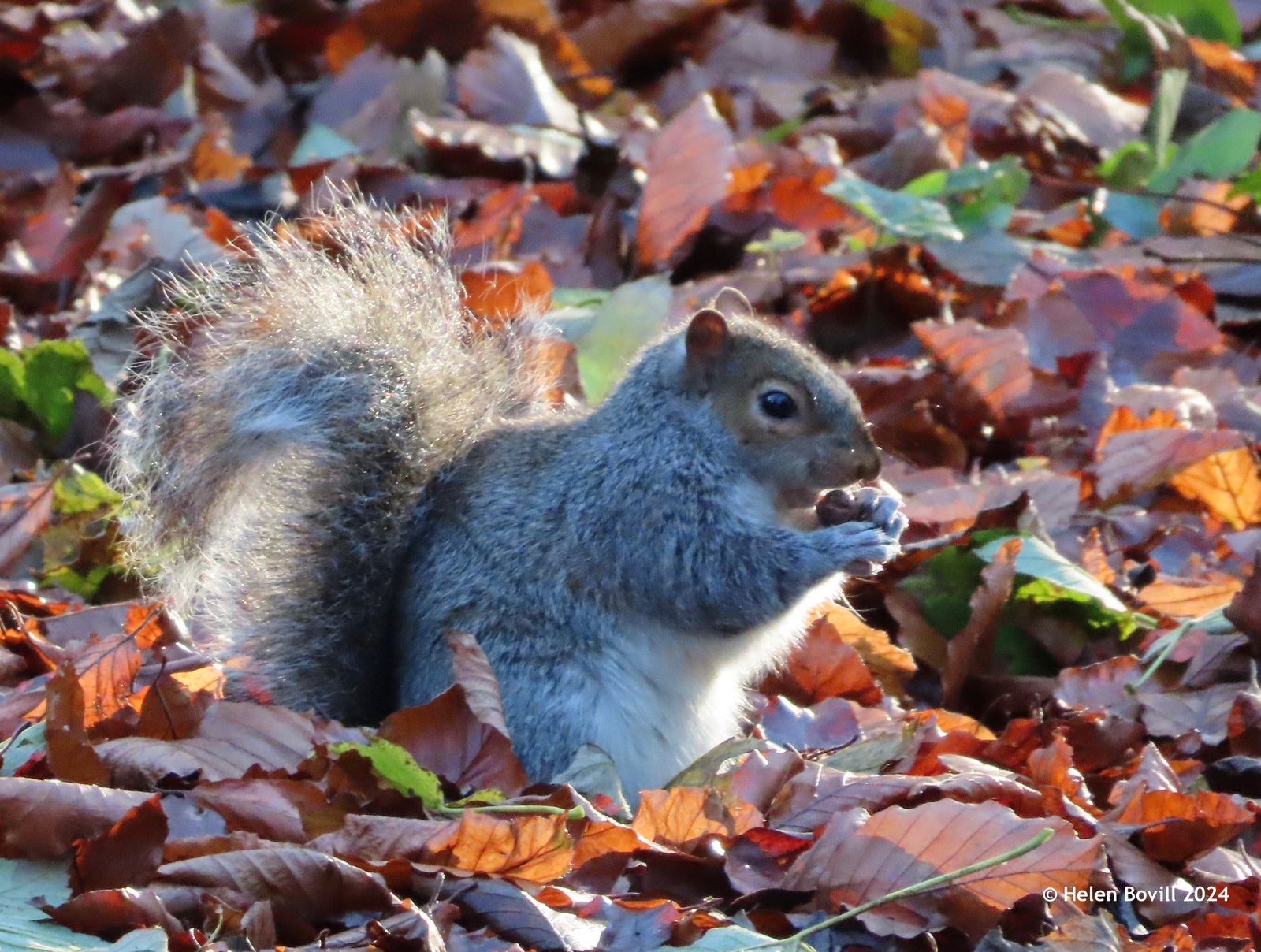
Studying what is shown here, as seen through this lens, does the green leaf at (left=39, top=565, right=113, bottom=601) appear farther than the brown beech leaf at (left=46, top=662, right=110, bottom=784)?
Yes

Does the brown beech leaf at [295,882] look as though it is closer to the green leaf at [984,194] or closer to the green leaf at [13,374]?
the green leaf at [13,374]

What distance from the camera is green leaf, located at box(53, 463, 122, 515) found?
2.71 metres

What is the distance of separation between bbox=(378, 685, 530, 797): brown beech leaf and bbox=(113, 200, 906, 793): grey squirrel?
0.18 meters

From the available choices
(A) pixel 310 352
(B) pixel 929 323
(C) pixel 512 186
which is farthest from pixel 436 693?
(C) pixel 512 186

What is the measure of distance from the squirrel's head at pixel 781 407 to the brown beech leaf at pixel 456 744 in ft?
2.15

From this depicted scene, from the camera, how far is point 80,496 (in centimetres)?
273

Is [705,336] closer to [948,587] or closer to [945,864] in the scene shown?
[948,587]

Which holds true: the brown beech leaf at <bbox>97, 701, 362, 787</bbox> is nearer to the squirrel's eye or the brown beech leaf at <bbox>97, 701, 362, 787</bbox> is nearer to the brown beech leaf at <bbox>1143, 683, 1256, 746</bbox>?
the squirrel's eye

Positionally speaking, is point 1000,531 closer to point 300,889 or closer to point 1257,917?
point 1257,917

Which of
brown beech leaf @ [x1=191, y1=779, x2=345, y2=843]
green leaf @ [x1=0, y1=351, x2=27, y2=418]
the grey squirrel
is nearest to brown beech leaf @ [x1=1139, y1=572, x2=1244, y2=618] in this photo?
the grey squirrel

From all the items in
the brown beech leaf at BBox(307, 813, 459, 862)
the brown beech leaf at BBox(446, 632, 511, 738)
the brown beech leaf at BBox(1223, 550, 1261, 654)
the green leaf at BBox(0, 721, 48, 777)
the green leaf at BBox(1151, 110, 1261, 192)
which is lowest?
the green leaf at BBox(1151, 110, 1261, 192)

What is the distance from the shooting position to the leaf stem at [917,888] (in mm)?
1477

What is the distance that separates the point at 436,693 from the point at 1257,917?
1063 mm

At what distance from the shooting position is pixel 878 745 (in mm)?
1951
